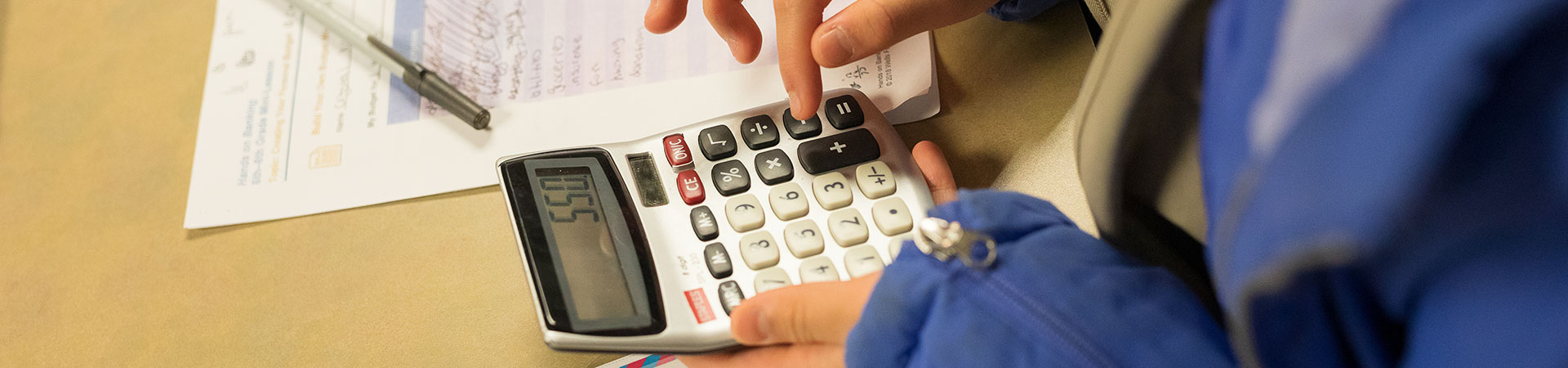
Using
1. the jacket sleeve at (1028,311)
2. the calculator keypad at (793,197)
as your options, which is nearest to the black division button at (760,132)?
the calculator keypad at (793,197)

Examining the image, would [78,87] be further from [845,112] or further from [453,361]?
[845,112]

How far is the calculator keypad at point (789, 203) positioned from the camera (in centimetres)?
33

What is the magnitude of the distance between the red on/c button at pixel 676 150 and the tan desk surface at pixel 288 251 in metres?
0.08

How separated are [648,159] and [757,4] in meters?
0.12

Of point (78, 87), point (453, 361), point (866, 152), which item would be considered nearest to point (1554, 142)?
point (866, 152)

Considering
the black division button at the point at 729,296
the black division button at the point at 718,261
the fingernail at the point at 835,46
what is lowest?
the black division button at the point at 729,296

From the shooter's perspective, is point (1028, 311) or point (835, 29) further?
point (835, 29)

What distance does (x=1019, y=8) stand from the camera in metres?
0.39

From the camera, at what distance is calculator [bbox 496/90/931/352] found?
0.31 m

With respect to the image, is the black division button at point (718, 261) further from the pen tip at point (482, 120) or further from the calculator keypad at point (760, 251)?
the pen tip at point (482, 120)

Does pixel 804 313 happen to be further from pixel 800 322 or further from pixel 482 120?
pixel 482 120

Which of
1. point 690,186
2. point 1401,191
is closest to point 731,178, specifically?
point 690,186

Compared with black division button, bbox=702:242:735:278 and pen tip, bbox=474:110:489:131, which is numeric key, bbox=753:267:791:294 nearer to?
black division button, bbox=702:242:735:278

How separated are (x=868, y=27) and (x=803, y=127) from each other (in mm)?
52
